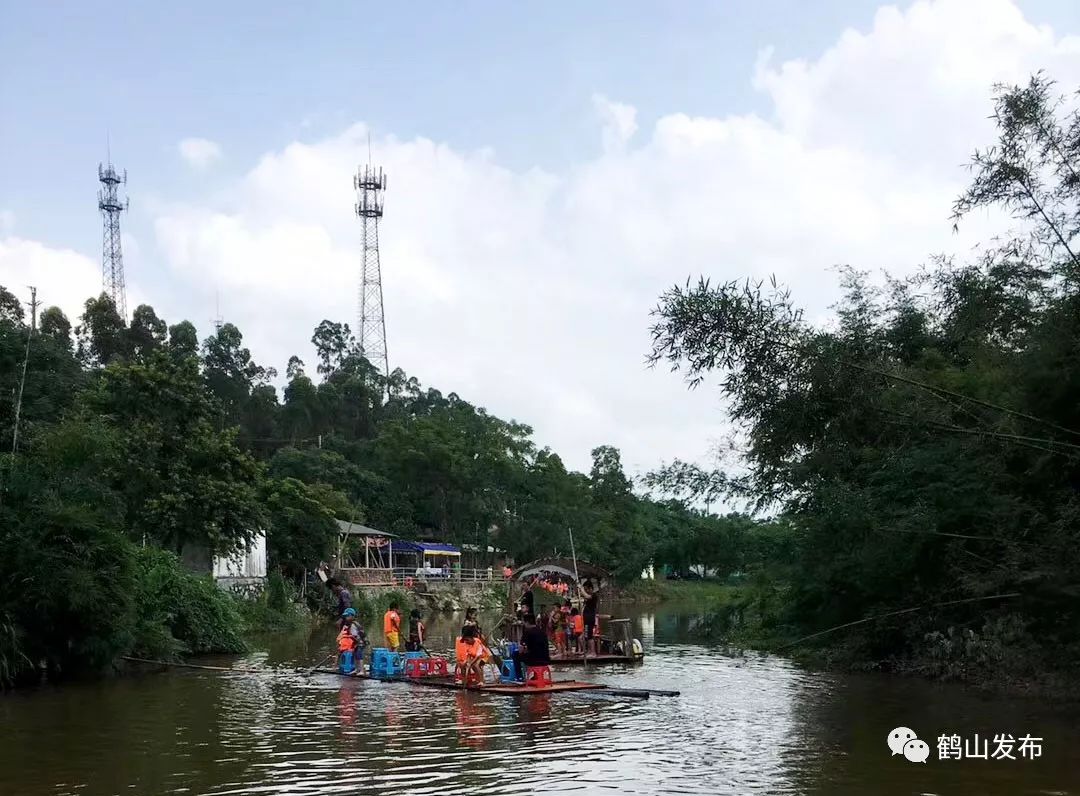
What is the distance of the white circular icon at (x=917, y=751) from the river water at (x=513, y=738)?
13cm

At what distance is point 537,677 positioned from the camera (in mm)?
17000

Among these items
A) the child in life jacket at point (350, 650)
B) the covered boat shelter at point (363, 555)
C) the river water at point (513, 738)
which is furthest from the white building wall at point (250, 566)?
the river water at point (513, 738)

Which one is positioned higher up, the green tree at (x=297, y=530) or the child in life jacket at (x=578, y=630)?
the green tree at (x=297, y=530)

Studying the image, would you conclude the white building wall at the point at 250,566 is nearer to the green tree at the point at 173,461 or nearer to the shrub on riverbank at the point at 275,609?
the shrub on riverbank at the point at 275,609

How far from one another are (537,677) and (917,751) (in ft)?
22.9

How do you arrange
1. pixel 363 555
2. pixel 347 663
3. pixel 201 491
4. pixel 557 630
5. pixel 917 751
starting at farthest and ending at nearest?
pixel 363 555, pixel 201 491, pixel 557 630, pixel 347 663, pixel 917 751

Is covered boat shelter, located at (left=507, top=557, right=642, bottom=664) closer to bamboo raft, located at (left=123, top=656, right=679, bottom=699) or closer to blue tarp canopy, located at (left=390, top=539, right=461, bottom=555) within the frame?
bamboo raft, located at (left=123, top=656, right=679, bottom=699)

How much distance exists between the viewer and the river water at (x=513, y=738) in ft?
33.4

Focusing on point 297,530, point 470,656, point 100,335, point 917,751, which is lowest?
point 917,751

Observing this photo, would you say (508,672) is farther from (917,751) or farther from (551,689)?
(917,751)

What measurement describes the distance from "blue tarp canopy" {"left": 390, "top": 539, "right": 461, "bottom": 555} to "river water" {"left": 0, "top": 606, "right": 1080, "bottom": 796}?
3929cm

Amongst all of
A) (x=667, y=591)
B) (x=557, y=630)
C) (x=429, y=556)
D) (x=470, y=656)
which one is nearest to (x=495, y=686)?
(x=470, y=656)

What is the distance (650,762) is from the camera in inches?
438

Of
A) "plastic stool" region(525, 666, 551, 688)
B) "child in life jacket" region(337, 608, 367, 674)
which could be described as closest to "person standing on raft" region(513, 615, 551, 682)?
"plastic stool" region(525, 666, 551, 688)
